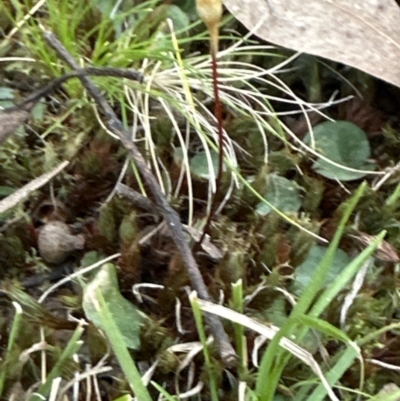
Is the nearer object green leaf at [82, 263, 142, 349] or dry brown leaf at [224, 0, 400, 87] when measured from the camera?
green leaf at [82, 263, 142, 349]

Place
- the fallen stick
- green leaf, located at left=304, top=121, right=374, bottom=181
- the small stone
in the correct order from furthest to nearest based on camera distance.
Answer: green leaf, located at left=304, top=121, right=374, bottom=181
the small stone
the fallen stick

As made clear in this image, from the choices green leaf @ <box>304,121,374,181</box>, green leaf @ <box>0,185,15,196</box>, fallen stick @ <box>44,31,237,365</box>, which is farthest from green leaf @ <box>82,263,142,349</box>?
green leaf @ <box>304,121,374,181</box>

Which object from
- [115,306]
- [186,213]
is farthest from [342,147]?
[115,306]

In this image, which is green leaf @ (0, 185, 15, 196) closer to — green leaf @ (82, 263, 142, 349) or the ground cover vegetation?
the ground cover vegetation

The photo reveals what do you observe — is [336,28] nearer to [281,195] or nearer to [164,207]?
[281,195]

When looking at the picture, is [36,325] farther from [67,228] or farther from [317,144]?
[317,144]

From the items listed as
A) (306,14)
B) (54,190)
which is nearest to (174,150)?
(54,190)

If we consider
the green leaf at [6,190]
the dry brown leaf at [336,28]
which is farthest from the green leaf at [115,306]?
the dry brown leaf at [336,28]
